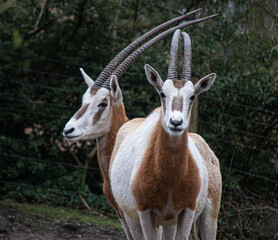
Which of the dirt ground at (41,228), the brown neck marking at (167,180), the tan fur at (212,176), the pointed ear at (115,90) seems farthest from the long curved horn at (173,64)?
the dirt ground at (41,228)

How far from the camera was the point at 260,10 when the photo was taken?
25.2 feet

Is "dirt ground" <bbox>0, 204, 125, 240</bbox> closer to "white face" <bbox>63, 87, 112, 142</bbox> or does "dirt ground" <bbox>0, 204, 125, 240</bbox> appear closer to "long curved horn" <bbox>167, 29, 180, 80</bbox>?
"white face" <bbox>63, 87, 112, 142</bbox>

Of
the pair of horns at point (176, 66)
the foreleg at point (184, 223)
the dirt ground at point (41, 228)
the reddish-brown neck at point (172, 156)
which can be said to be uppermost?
the pair of horns at point (176, 66)

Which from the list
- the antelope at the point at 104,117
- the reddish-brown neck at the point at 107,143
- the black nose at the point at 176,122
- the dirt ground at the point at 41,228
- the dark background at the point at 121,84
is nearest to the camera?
the black nose at the point at 176,122

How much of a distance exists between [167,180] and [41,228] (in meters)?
3.41

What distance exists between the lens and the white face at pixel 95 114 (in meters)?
4.69

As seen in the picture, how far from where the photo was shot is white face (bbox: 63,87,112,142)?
464 centimetres

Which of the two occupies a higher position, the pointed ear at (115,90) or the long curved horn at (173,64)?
the long curved horn at (173,64)

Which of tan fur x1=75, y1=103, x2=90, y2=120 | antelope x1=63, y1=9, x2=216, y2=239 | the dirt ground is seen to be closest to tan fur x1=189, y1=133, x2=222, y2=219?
antelope x1=63, y1=9, x2=216, y2=239

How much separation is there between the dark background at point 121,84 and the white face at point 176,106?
12.0ft

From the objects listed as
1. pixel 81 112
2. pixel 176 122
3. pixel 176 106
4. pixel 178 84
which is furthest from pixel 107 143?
pixel 176 122

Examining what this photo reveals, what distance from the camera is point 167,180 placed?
11.4 ft

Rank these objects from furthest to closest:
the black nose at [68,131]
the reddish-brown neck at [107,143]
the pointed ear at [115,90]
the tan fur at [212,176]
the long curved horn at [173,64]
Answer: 1. the reddish-brown neck at [107,143]
2. the pointed ear at [115,90]
3. the black nose at [68,131]
4. the tan fur at [212,176]
5. the long curved horn at [173,64]

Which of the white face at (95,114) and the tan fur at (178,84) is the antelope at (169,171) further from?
the white face at (95,114)
